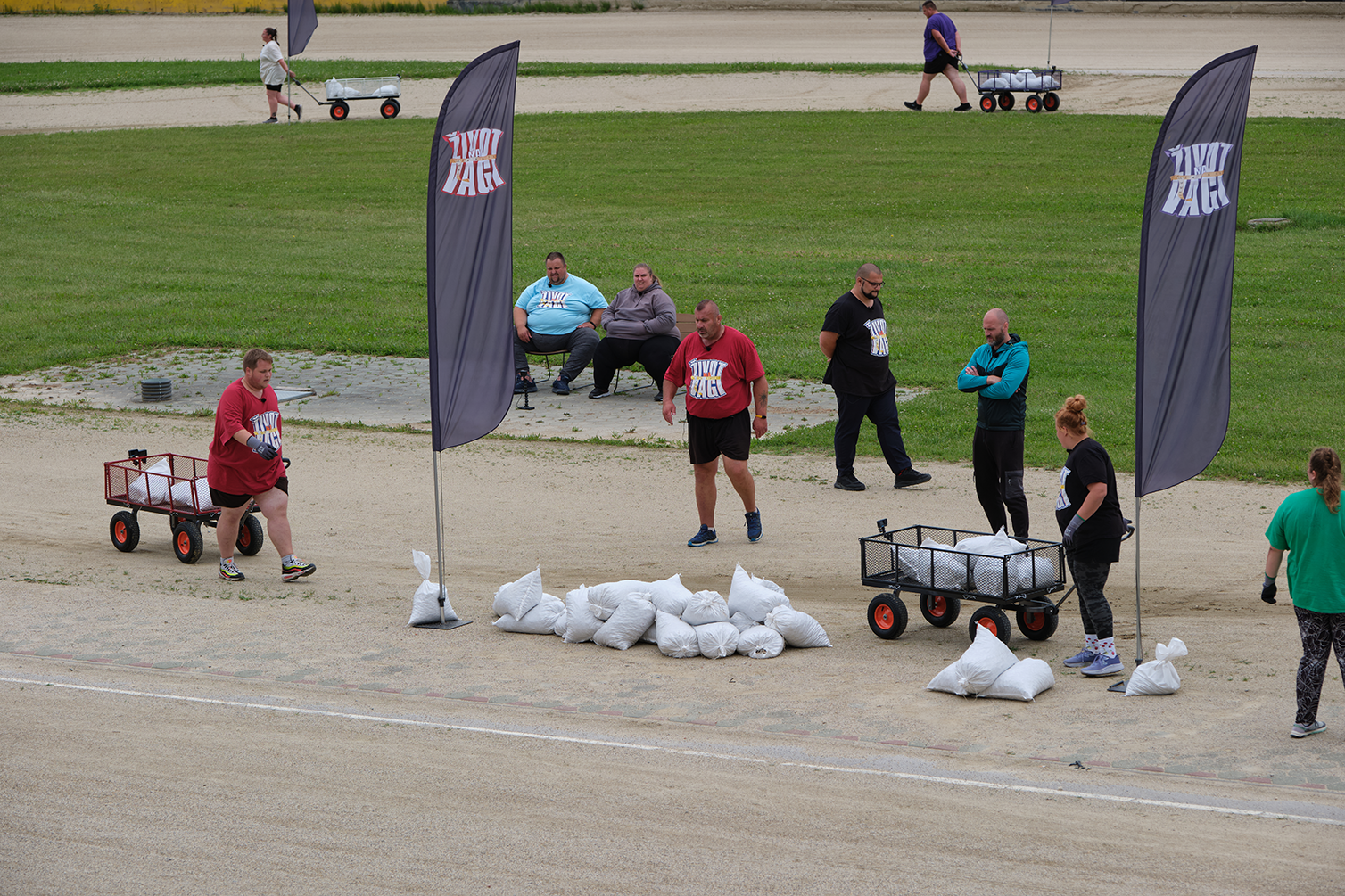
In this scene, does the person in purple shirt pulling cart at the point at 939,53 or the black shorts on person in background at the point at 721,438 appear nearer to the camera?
A: the black shorts on person in background at the point at 721,438

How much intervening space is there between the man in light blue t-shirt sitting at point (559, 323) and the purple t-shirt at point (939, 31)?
18.5 metres

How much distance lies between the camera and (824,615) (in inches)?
410

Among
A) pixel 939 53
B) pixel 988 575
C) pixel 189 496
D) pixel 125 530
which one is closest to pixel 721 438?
pixel 988 575

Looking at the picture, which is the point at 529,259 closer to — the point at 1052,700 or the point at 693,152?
the point at 693,152

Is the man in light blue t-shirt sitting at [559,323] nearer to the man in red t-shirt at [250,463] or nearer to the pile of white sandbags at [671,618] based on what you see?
the man in red t-shirt at [250,463]

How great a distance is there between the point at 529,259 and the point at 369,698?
15664 millimetres

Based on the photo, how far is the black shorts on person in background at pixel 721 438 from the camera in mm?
11969

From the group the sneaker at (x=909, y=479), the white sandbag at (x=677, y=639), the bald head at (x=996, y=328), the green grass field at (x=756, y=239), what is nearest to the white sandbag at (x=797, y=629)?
the white sandbag at (x=677, y=639)

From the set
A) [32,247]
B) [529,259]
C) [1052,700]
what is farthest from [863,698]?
[32,247]

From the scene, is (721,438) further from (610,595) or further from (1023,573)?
(1023,573)

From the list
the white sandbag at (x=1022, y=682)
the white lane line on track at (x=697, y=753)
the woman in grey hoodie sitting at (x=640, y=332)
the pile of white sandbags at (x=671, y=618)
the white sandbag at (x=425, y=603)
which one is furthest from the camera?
the woman in grey hoodie sitting at (x=640, y=332)

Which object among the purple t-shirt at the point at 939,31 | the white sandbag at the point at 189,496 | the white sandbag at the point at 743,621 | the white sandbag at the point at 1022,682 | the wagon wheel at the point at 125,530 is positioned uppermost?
the purple t-shirt at the point at 939,31

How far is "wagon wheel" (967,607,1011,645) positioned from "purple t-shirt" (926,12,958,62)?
1028 inches

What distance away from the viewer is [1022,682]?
8602 mm
